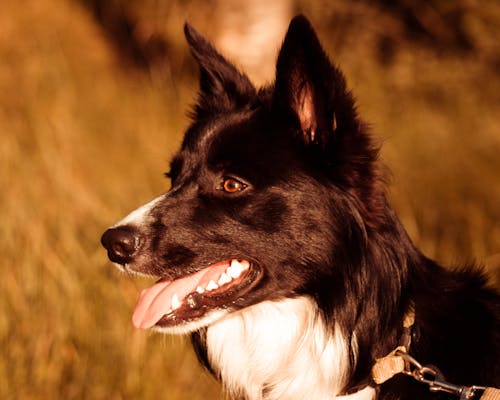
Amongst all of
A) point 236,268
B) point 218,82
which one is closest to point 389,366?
point 236,268

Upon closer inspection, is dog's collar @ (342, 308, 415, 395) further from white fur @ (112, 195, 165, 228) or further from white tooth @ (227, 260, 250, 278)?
white fur @ (112, 195, 165, 228)

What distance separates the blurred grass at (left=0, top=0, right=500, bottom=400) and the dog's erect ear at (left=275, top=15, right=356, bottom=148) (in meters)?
0.38

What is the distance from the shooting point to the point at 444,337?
261 cm

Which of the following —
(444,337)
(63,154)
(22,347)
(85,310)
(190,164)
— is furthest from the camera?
(63,154)

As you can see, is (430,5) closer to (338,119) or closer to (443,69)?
(443,69)

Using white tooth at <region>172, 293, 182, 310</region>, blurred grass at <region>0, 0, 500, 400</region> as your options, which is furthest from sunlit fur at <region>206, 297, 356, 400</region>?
blurred grass at <region>0, 0, 500, 400</region>

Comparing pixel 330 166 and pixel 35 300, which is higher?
pixel 330 166

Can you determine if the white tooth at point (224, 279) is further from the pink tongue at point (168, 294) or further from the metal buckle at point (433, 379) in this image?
the metal buckle at point (433, 379)

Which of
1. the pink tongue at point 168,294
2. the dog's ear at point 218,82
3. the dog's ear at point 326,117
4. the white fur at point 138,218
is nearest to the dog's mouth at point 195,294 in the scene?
the pink tongue at point 168,294

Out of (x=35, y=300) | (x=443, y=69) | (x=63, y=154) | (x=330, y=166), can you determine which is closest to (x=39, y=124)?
(x=63, y=154)

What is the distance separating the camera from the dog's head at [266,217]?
269 centimetres

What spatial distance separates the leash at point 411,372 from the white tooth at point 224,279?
0.69 metres

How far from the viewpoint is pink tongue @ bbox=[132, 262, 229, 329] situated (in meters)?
2.83

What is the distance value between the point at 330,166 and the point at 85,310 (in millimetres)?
2165
